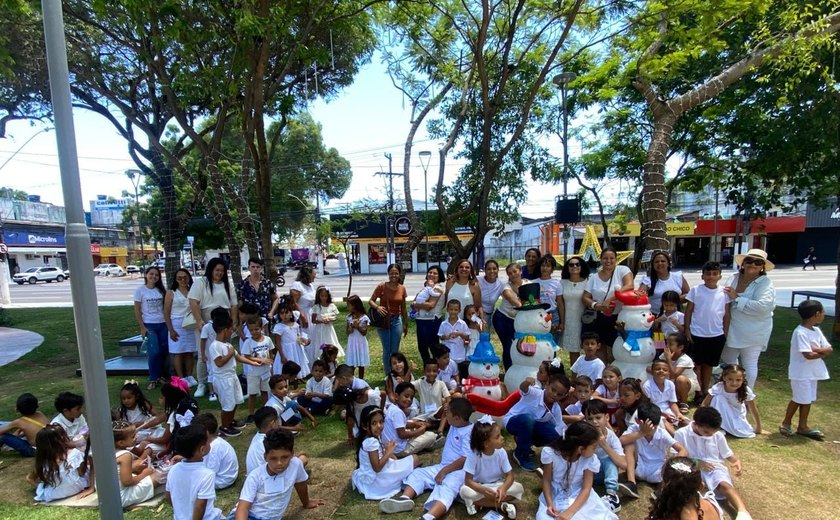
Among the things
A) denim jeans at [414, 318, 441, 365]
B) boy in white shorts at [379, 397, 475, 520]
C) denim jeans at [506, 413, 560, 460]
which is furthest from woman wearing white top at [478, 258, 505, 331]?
boy in white shorts at [379, 397, 475, 520]

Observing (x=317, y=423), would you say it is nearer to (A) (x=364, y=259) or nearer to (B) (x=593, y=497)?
(B) (x=593, y=497)

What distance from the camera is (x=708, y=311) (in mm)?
4793

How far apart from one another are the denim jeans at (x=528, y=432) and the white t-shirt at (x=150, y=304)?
4.57 metres

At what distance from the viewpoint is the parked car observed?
3303 centimetres

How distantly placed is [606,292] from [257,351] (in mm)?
3745

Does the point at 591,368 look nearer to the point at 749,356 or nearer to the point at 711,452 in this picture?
the point at 711,452

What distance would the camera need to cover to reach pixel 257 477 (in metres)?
3.12

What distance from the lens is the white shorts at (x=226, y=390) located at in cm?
470

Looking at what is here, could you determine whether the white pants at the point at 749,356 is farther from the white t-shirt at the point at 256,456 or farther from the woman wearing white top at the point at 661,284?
the white t-shirt at the point at 256,456

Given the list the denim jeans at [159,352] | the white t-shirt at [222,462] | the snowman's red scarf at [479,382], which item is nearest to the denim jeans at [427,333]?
the snowman's red scarf at [479,382]

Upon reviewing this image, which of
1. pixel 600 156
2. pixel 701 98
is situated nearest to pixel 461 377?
pixel 701 98

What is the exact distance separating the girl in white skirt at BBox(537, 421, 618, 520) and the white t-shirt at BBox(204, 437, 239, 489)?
2.41 meters

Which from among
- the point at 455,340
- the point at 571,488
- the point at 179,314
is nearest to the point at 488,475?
the point at 571,488

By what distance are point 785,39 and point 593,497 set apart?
6.37m
